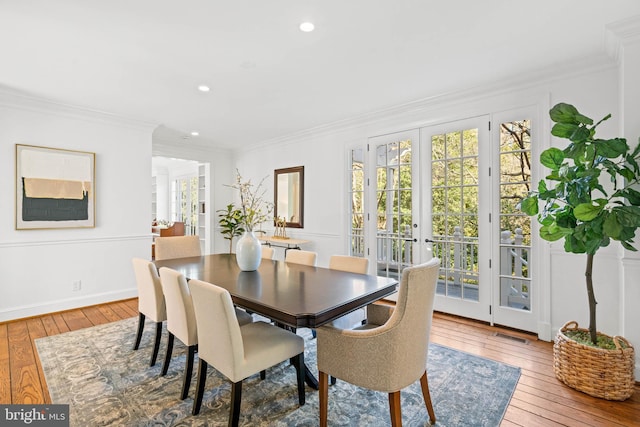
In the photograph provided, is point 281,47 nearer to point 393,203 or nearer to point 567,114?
point 567,114

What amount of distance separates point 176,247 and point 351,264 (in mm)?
2115

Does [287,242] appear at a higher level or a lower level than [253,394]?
higher

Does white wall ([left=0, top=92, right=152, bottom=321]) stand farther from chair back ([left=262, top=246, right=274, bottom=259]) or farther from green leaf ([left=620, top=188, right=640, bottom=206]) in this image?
A: green leaf ([left=620, top=188, right=640, bottom=206])

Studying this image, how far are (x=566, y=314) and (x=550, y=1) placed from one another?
8.56ft

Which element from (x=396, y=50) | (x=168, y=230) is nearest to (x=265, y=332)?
(x=396, y=50)

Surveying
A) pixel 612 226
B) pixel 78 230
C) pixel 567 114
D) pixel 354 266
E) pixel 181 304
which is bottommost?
pixel 181 304

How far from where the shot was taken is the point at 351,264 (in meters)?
2.82

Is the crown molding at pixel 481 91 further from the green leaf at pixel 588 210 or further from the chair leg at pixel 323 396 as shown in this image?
the chair leg at pixel 323 396

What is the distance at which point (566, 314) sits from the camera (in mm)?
2887

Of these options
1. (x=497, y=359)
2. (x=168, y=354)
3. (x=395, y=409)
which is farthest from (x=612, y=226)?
(x=168, y=354)

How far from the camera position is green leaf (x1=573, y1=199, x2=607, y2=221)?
206 centimetres

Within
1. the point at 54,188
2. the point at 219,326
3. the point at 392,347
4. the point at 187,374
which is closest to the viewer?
the point at 392,347

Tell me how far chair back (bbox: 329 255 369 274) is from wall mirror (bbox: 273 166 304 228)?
2.40 m

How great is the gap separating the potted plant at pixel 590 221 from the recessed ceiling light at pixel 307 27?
1.86m
